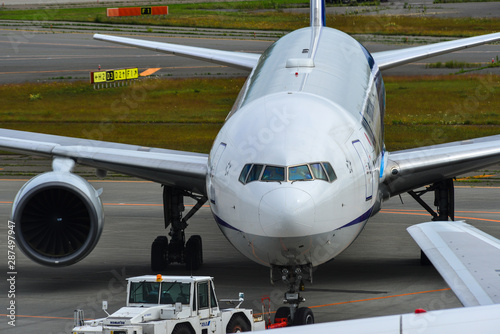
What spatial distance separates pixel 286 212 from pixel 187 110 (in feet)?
124

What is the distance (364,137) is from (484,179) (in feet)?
72.8

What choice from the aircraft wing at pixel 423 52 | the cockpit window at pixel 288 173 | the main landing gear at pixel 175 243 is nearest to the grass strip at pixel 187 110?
the aircraft wing at pixel 423 52

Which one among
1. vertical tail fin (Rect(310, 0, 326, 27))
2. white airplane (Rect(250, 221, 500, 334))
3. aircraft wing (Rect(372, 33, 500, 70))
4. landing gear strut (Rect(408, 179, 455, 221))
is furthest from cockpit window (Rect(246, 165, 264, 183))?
vertical tail fin (Rect(310, 0, 326, 27))

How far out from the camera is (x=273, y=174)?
56.0ft

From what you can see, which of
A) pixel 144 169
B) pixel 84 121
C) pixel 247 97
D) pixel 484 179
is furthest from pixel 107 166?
pixel 84 121

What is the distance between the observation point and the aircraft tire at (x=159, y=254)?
24.6m

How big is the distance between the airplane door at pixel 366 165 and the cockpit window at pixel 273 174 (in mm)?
2423

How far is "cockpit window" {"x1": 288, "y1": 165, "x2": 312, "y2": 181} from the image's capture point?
55.8 ft

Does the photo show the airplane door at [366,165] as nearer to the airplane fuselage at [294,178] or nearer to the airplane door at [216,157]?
the airplane fuselage at [294,178]

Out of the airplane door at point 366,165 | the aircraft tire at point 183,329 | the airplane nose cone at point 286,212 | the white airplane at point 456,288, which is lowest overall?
the white airplane at point 456,288

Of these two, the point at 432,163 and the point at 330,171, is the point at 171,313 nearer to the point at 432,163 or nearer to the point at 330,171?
the point at 330,171

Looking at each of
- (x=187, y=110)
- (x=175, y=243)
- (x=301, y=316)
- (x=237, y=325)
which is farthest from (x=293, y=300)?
(x=187, y=110)

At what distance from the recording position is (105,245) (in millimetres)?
28750

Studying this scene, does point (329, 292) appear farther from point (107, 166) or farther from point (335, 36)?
point (335, 36)
